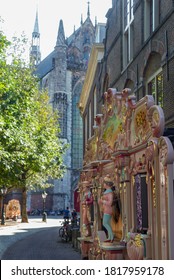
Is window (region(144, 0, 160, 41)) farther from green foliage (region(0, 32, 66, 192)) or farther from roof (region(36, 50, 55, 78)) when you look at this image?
roof (region(36, 50, 55, 78))

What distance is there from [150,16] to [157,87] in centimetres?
268

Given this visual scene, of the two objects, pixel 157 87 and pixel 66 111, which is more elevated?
pixel 66 111

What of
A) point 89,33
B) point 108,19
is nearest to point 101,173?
point 108,19

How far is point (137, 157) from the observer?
7.86 m

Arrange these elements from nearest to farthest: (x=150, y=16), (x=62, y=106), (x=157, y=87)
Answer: (x=157, y=87), (x=150, y=16), (x=62, y=106)

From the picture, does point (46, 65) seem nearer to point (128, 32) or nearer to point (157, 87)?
point (128, 32)

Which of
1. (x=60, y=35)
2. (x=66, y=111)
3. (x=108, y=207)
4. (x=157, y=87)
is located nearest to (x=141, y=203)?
(x=108, y=207)

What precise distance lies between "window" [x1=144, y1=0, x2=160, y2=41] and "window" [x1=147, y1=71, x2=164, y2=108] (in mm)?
1580

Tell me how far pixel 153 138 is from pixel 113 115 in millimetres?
3064

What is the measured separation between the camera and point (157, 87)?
12.6 meters

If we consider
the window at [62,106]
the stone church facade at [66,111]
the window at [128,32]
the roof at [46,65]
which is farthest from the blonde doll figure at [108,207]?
the roof at [46,65]

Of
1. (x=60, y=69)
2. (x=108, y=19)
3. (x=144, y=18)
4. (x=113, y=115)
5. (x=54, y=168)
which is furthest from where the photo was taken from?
(x=60, y=69)

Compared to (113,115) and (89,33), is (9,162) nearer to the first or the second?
(113,115)

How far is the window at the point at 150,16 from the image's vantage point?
1272 centimetres
